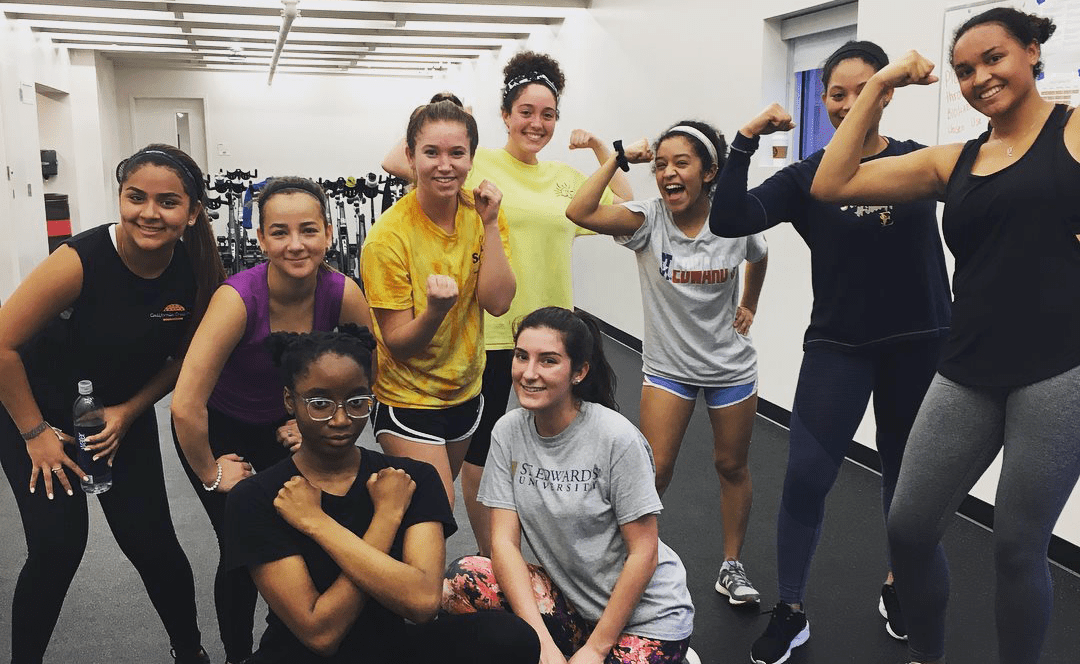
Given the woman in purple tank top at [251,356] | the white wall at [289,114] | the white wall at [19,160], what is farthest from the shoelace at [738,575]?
the white wall at [289,114]

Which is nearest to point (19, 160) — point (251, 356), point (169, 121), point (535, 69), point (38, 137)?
point (38, 137)

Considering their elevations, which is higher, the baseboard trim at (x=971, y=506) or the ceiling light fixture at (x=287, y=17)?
the ceiling light fixture at (x=287, y=17)

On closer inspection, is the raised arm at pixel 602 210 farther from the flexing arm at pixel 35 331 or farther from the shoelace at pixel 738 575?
the flexing arm at pixel 35 331

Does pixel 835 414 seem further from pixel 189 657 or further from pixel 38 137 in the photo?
pixel 38 137

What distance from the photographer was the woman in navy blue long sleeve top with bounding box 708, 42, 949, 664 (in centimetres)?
209

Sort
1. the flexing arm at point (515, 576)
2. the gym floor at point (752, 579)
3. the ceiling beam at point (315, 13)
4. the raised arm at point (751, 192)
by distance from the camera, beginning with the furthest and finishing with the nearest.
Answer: the ceiling beam at point (315, 13)
the gym floor at point (752, 579)
the raised arm at point (751, 192)
the flexing arm at point (515, 576)

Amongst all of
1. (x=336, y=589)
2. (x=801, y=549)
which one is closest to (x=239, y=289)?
(x=336, y=589)

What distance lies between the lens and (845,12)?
4.08m

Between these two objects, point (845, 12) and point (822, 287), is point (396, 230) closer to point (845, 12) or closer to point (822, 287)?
point (822, 287)

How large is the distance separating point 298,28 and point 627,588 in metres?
8.93

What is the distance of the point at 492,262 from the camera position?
7.05ft

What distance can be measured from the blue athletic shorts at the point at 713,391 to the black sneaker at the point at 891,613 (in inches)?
24.9

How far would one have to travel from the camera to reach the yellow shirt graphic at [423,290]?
208cm

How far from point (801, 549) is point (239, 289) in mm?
1475
